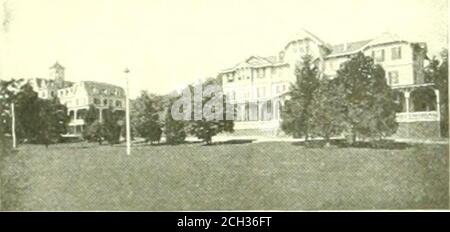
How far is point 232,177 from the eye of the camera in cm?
666

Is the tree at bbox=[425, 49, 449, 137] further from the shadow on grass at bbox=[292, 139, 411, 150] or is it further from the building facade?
the building facade

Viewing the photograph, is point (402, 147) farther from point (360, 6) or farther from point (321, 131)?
point (360, 6)

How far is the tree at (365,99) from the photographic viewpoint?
6.51 meters

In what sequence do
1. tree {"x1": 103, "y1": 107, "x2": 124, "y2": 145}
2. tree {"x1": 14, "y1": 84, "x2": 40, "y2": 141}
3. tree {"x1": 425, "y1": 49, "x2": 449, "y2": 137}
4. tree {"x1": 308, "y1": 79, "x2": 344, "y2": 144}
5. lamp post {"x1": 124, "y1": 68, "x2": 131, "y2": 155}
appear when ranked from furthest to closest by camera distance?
tree {"x1": 14, "y1": 84, "x2": 40, "y2": 141} → tree {"x1": 103, "y1": 107, "x2": 124, "y2": 145} → lamp post {"x1": 124, "y1": 68, "x2": 131, "y2": 155} → tree {"x1": 308, "y1": 79, "x2": 344, "y2": 144} → tree {"x1": 425, "y1": 49, "x2": 449, "y2": 137}

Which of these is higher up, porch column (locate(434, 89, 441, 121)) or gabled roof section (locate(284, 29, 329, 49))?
gabled roof section (locate(284, 29, 329, 49))

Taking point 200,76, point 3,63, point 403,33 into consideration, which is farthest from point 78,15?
point 403,33

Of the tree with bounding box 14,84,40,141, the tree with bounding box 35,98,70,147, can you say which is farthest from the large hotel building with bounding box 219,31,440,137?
the tree with bounding box 14,84,40,141

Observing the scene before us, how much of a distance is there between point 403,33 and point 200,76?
8.60ft

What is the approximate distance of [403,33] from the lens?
254 inches

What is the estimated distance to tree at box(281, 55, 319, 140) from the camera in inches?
263

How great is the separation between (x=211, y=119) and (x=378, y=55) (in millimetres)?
2277

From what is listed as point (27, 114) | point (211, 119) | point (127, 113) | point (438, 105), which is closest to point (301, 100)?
Result: point (211, 119)

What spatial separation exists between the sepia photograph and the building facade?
19 millimetres

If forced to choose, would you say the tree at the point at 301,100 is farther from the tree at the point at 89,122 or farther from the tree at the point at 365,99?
the tree at the point at 89,122
